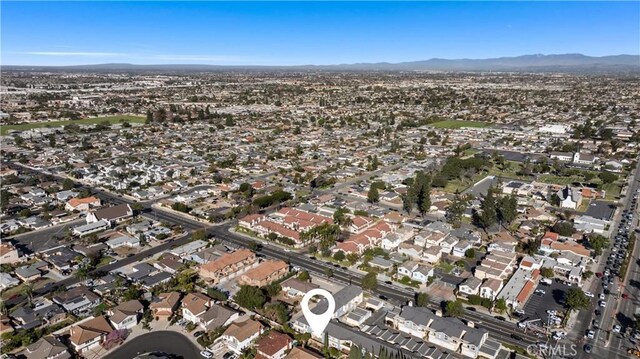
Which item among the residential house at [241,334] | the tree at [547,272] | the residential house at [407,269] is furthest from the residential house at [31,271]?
the tree at [547,272]

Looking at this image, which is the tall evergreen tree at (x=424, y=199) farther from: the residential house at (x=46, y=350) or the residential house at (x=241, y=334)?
the residential house at (x=46, y=350)

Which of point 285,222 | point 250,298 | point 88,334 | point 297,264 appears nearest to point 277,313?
point 250,298

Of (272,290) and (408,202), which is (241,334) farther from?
(408,202)

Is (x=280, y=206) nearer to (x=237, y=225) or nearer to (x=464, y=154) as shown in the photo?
(x=237, y=225)

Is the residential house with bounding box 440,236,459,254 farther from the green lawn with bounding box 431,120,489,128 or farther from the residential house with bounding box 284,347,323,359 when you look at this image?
the green lawn with bounding box 431,120,489,128

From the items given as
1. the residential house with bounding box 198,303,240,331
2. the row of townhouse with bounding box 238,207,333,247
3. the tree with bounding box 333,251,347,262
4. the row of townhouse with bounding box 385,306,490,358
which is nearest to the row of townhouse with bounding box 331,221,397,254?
the tree with bounding box 333,251,347,262

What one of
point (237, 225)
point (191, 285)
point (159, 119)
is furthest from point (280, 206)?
point (159, 119)
